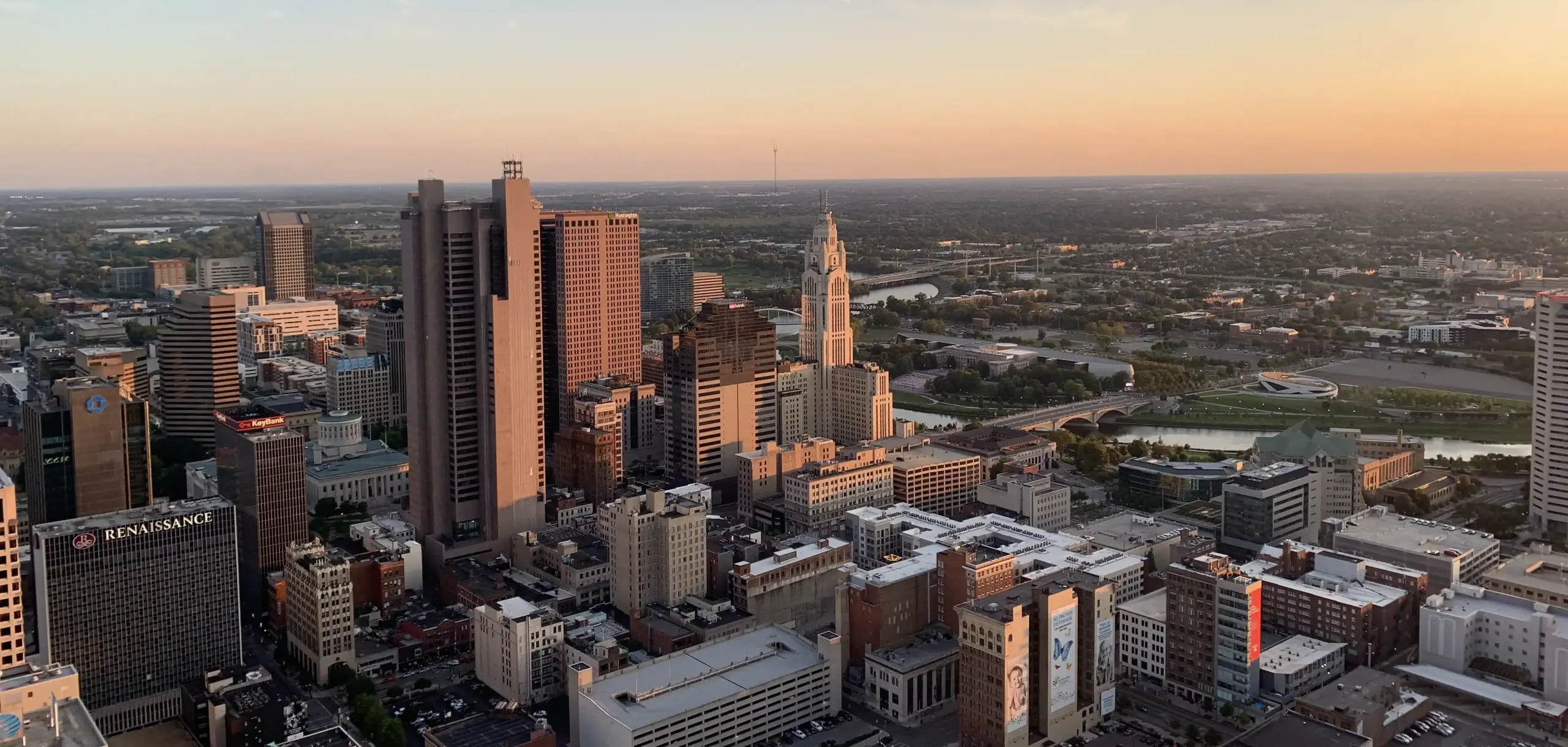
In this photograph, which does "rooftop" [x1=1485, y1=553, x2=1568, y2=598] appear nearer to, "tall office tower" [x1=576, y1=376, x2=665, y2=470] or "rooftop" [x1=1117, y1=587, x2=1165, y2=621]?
"rooftop" [x1=1117, y1=587, x2=1165, y2=621]

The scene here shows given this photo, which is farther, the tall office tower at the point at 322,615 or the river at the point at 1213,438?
the river at the point at 1213,438

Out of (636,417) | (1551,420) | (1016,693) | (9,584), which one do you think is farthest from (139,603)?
(1551,420)

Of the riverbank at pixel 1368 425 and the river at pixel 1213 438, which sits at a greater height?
the riverbank at pixel 1368 425

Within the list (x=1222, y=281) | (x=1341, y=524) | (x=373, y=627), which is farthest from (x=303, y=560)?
(x=1222, y=281)

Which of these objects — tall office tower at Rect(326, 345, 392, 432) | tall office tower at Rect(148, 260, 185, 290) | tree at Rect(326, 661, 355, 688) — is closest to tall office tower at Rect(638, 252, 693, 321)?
tall office tower at Rect(326, 345, 392, 432)

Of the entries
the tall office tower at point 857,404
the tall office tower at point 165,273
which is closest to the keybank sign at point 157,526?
the tall office tower at point 857,404

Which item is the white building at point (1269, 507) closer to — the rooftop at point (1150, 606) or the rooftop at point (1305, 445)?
the rooftop at point (1305, 445)

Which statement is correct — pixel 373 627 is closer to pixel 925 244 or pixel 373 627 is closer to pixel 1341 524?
pixel 1341 524
